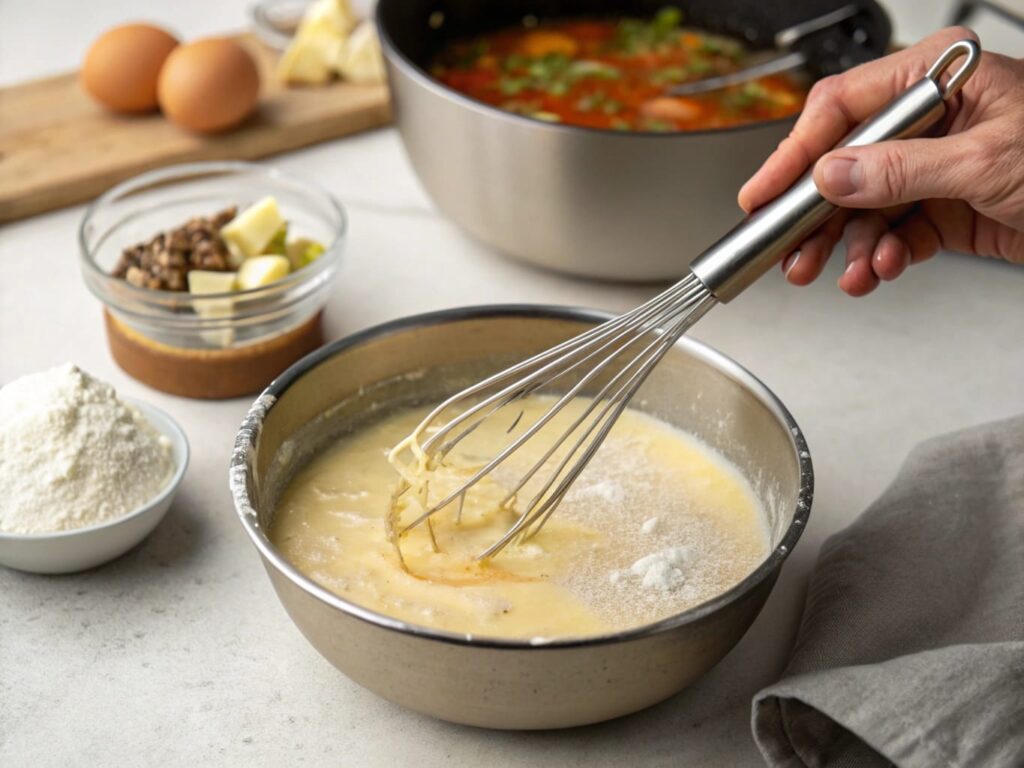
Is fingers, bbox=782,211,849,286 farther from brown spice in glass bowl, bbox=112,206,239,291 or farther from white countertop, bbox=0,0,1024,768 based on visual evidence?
brown spice in glass bowl, bbox=112,206,239,291

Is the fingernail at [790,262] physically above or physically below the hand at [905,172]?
below

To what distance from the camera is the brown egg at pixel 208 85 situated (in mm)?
1758

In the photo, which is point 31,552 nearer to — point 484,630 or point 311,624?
point 311,624

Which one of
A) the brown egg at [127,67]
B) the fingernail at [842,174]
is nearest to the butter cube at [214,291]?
the brown egg at [127,67]

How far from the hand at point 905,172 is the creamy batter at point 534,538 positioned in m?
0.28

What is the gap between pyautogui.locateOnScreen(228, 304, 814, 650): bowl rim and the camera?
0.85 meters

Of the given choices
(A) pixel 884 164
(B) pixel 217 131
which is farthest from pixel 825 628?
(B) pixel 217 131

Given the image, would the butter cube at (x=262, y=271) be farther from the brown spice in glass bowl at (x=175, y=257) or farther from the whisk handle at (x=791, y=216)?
the whisk handle at (x=791, y=216)

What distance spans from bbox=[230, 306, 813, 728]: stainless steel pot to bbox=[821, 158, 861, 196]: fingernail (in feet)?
0.66

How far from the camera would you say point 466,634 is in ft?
2.81

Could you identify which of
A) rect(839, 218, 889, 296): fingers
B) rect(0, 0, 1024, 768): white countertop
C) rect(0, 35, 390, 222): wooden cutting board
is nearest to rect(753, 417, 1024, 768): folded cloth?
rect(0, 0, 1024, 768): white countertop

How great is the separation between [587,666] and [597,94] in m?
1.02

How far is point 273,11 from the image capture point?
216 cm

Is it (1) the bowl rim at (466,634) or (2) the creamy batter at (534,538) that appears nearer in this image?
(1) the bowl rim at (466,634)
